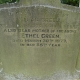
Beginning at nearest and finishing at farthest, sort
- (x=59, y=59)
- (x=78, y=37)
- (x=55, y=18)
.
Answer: (x=55, y=18), (x=78, y=37), (x=59, y=59)

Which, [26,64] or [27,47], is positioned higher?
[27,47]

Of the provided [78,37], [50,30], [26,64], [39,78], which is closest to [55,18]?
[50,30]

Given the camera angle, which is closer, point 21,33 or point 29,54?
point 21,33

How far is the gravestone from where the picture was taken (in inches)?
114

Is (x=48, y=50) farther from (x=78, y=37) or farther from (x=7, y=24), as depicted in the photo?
(x=7, y=24)

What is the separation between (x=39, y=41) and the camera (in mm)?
3197

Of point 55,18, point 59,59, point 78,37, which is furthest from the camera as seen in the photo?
point 59,59

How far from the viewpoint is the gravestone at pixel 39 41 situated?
290 centimetres

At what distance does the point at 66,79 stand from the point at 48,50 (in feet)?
2.38

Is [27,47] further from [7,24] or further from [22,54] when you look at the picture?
[7,24]

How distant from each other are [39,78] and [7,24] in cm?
122

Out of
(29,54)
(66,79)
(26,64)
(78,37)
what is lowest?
(66,79)

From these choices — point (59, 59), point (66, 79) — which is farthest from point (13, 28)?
point (66, 79)

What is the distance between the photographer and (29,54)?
333 centimetres
